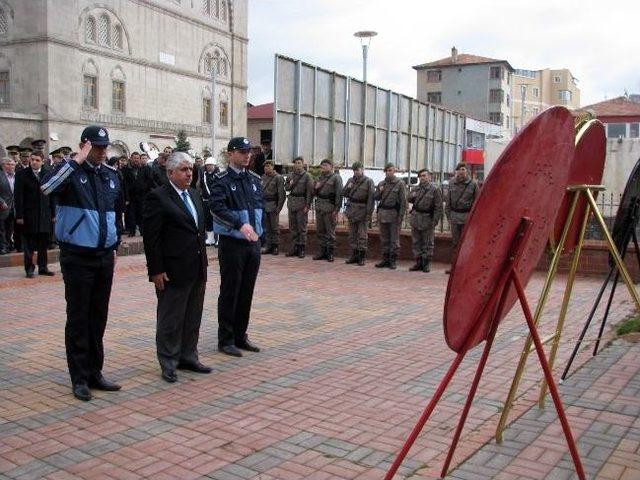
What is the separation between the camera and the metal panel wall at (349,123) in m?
17.2

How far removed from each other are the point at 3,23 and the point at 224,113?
17292mm

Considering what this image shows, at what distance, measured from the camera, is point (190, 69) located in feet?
163

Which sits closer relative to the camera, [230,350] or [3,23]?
[230,350]

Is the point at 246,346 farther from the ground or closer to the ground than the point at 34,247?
closer to the ground

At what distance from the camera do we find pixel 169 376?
5820 millimetres

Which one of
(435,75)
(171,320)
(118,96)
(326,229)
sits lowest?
(171,320)

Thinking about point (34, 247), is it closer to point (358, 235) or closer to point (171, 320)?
point (358, 235)

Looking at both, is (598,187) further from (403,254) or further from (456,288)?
(403,254)

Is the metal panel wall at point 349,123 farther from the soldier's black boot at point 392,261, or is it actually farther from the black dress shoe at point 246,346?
the black dress shoe at point 246,346

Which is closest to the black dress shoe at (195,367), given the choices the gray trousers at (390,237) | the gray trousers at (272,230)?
the gray trousers at (390,237)

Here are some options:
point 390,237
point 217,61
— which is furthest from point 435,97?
point 390,237

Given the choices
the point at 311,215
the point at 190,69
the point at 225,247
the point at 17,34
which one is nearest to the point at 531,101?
the point at 190,69

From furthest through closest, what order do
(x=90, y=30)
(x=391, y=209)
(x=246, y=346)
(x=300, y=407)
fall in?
1. (x=90, y=30)
2. (x=391, y=209)
3. (x=246, y=346)
4. (x=300, y=407)

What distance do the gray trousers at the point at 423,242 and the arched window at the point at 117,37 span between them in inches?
1408
